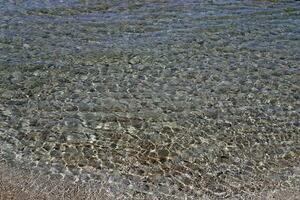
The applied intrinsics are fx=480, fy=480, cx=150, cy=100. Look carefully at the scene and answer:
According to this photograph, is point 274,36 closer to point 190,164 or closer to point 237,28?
point 237,28

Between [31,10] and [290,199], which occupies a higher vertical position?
[31,10]

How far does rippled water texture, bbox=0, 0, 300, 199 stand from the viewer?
975cm

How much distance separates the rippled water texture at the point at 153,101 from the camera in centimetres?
975

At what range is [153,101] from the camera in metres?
12.7

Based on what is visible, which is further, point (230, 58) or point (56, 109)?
point (230, 58)

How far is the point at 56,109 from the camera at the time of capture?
12.0 metres

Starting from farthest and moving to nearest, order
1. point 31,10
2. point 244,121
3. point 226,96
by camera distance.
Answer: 1. point 31,10
2. point 226,96
3. point 244,121

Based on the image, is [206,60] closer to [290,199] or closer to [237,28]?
[237,28]

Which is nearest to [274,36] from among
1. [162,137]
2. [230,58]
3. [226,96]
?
[230,58]

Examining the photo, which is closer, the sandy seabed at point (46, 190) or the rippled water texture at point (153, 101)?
the sandy seabed at point (46, 190)

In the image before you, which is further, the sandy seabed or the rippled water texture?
the rippled water texture

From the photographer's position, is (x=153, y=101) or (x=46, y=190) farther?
(x=153, y=101)

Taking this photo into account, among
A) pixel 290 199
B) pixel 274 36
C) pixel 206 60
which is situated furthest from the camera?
pixel 274 36

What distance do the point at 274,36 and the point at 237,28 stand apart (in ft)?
5.34
